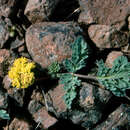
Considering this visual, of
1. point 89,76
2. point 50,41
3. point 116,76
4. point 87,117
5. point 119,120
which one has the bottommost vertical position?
point 119,120

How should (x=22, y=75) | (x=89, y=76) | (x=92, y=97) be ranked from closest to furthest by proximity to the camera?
(x=22, y=75) → (x=92, y=97) → (x=89, y=76)

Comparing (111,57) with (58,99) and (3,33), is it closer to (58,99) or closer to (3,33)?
(58,99)

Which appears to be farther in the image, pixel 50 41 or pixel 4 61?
pixel 4 61

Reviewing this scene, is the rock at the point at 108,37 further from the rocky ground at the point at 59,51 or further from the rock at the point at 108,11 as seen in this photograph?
the rock at the point at 108,11

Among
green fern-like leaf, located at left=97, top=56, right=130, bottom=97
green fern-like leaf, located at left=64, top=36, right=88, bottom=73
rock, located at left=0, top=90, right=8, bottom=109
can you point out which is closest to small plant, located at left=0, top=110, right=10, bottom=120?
rock, located at left=0, top=90, right=8, bottom=109

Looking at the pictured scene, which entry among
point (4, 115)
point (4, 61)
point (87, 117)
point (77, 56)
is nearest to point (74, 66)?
point (77, 56)

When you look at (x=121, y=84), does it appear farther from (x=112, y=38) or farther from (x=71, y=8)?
(x=71, y=8)

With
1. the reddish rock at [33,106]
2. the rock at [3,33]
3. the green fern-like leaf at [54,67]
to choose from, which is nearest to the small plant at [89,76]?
the green fern-like leaf at [54,67]
